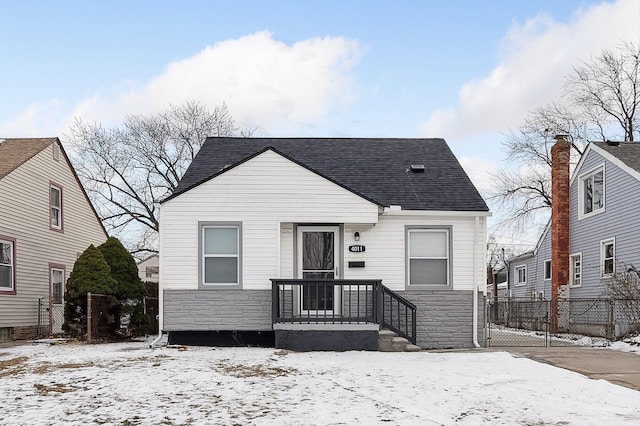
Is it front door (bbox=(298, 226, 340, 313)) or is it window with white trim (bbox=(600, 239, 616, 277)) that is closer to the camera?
front door (bbox=(298, 226, 340, 313))

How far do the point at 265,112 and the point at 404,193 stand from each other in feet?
59.3

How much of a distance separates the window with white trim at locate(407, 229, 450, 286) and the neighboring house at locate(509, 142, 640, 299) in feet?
21.5

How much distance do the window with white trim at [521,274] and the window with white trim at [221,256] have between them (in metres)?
19.0

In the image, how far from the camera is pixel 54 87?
15094mm

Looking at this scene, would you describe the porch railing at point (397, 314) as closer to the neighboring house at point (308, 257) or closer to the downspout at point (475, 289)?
the neighboring house at point (308, 257)

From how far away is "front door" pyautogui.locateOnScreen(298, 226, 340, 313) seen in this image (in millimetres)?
13039

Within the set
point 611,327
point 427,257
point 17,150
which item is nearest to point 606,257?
point 611,327

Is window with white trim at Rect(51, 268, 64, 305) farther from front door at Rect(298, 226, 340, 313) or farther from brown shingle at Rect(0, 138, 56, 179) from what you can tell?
front door at Rect(298, 226, 340, 313)

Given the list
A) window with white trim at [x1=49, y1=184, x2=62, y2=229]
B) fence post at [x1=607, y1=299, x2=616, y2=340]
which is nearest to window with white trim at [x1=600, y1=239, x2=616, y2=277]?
fence post at [x1=607, y1=299, x2=616, y2=340]

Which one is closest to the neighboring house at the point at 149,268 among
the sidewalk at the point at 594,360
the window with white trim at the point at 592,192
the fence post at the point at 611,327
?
the window with white trim at the point at 592,192

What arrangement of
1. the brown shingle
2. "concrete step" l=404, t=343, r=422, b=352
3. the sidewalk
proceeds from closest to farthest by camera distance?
1. the sidewalk
2. "concrete step" l=404, t=343, r=422, b=352
3. the brown shingle

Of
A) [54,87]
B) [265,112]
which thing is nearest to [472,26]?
[54,87]

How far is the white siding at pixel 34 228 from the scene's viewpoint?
54.1ft

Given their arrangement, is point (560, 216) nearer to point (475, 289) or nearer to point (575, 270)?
point (575, 270)
